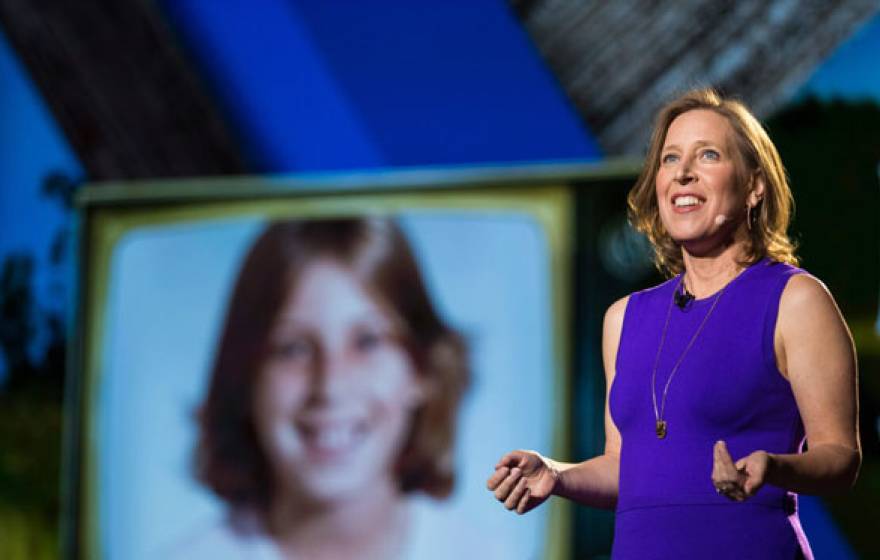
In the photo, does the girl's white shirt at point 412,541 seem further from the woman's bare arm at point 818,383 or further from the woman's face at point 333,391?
the woman's bare arm at point 818,383

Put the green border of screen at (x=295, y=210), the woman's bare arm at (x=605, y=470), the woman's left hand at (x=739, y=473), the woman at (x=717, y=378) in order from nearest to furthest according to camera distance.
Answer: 1. the woman's left hand at (x=739, y=473)
2. the woman at (x=717, y=378)
3. the woman's bare arm at (x=605, y=470)
4. the green border of screen at (x=295, y=210)

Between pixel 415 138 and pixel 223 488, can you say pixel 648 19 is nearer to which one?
pixel 415 138

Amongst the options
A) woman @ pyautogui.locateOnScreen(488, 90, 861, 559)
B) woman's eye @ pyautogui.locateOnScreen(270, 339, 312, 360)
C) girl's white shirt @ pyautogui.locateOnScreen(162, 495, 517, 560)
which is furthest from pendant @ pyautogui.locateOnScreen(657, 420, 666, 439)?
woman's eye @ pyautogui.locateOnScreen(270, 339, 312, 360)

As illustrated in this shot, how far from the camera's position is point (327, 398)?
3.05 m

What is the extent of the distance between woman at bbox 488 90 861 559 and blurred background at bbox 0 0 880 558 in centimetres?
155

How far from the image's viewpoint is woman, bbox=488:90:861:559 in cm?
109

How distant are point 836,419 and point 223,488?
2.21 m

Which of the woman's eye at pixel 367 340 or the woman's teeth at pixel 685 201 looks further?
the woman's eye at pixel 367 340

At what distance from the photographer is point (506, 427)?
291 cm

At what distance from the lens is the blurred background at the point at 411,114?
8.98 feet

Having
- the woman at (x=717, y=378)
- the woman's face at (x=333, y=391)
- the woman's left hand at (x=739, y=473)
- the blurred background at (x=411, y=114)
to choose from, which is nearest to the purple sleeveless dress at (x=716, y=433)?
the woman at (x=717, y=378)

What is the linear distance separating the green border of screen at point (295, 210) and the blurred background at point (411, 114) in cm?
4

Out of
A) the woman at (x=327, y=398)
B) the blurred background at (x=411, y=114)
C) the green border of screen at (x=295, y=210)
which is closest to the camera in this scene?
the blurred background at (x=411, y=114)

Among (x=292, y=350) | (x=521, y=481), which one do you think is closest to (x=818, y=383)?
(x=521, y=481)
